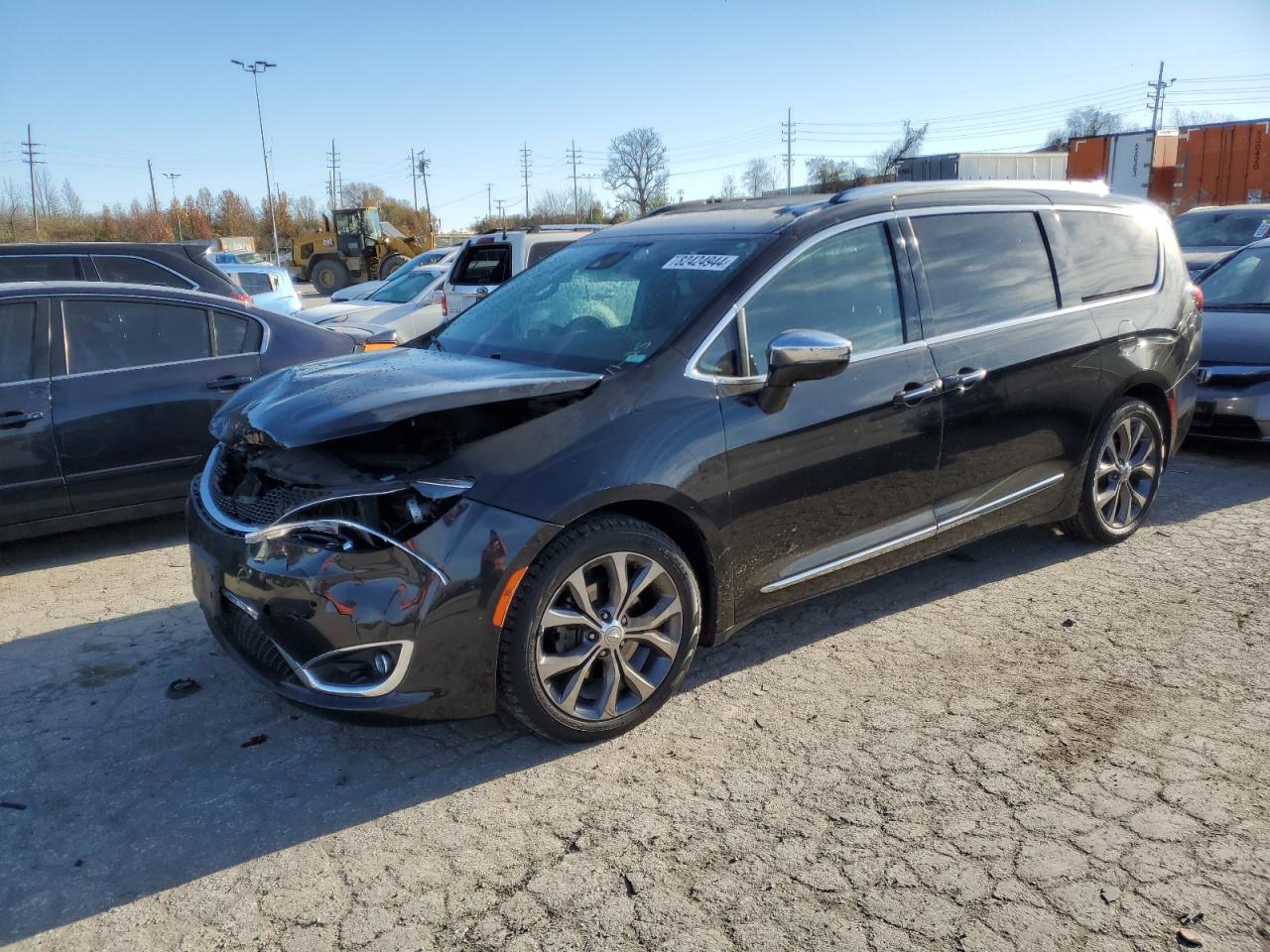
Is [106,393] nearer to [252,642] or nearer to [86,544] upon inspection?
[86,544]

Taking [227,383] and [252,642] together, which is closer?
[252,642]

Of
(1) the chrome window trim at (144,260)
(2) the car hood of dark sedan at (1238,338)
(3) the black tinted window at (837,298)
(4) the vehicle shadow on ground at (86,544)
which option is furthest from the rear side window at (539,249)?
(3) the black tinted window at (837,298)

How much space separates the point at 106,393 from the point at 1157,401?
5.71m

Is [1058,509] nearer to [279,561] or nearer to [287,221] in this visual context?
[279,561]

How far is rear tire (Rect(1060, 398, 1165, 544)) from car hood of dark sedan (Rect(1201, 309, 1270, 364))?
7.27ft

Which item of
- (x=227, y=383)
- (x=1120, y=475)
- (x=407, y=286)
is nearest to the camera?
(x=1120, y=475)

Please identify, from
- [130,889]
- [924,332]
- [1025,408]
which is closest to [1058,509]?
[1025,408]

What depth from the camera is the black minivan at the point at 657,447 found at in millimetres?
3078

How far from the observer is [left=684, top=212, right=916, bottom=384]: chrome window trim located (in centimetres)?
356

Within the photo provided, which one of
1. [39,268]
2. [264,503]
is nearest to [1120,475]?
[264,503]

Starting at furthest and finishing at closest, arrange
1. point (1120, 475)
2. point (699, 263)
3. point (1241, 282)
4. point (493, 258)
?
point (493, 258) → point (1241, 282) → point (1120, 475) → point (699, 263)

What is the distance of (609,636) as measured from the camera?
333 centimetres

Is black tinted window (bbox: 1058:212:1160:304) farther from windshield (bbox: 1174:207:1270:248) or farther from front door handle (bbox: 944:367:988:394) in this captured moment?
windshield (bbox: 1174:207:1270:248)

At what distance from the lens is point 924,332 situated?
4.15 m
